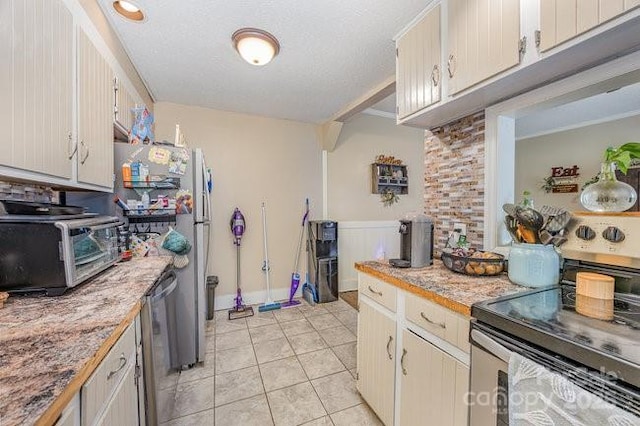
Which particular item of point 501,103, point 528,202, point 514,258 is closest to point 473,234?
point 528,202

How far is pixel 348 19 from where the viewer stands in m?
1.69

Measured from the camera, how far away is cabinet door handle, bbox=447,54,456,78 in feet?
4.47

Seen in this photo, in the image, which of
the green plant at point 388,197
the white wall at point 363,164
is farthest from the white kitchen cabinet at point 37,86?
the green plant at point 388,197

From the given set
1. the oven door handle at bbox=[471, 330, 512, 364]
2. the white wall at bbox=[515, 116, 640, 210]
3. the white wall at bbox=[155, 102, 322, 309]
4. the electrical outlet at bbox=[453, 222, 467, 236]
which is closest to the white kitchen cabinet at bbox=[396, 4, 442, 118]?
the electrical outlet at bbox=[453, 222, 467, 236]

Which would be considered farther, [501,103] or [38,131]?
[501,103]

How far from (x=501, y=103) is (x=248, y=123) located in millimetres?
2791

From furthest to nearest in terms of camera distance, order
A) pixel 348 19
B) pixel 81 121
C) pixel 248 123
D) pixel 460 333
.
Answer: pixel 248 123, pixel 348 19, pixel 81 121, pixel 460 333

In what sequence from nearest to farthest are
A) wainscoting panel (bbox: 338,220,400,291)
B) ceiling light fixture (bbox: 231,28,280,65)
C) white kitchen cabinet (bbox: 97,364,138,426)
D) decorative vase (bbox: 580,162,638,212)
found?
1. white kitchen cabinet (bbox: 97,364,138,426)
2. decorative vase (bbox: 580,162,638,212)
3. ceiling light fixture (bbox: 231,28,280,65)
4. wainscoting panel (bbox: 338,220,400,291)

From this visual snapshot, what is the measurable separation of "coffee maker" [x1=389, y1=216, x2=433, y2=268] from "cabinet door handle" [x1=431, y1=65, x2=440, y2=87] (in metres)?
0.77

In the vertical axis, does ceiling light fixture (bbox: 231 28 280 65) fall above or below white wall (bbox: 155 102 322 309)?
above

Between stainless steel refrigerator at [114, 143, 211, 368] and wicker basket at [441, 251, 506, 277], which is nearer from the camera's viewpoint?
wicker basket at [441, 251, 506, 277]

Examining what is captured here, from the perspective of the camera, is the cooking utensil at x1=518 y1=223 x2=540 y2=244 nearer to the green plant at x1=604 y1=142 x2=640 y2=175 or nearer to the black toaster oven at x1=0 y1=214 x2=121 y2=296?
the green plant at x1=604 y1=142 x2=640 y2=175

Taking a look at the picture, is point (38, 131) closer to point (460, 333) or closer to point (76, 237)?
point (76, 237)

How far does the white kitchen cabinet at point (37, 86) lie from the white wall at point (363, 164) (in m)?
2.91
